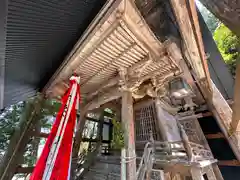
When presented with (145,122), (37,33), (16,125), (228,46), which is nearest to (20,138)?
(37,33)

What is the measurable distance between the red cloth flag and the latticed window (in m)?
3.50

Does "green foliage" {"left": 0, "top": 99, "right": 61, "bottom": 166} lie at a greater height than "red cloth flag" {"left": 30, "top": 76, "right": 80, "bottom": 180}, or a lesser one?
greater

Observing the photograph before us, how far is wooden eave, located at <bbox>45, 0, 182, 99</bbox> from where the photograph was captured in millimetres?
2134

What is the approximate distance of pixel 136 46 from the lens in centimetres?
272

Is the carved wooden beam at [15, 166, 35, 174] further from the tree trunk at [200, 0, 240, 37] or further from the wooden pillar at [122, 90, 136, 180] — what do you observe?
the tree trunk at [200, 0, 240, 37]

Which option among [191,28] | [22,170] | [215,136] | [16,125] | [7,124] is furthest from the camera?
[7,124]

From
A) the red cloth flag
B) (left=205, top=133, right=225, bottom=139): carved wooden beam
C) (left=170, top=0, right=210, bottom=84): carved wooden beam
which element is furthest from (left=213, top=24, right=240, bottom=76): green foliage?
the red cloth flag

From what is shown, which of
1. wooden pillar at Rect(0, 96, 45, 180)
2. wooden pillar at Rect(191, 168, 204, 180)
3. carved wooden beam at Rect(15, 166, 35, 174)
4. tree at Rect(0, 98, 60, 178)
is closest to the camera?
wooden pillar at Rect(0, 96, 45, 180)

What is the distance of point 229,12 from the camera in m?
1.26

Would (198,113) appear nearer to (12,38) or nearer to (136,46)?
(136,46)

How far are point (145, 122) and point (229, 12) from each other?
4.75 m

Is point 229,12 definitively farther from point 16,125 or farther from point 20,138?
point 16,125

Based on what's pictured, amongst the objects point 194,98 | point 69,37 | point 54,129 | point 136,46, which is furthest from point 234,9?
point 194,98

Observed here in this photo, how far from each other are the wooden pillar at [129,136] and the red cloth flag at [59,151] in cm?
114
